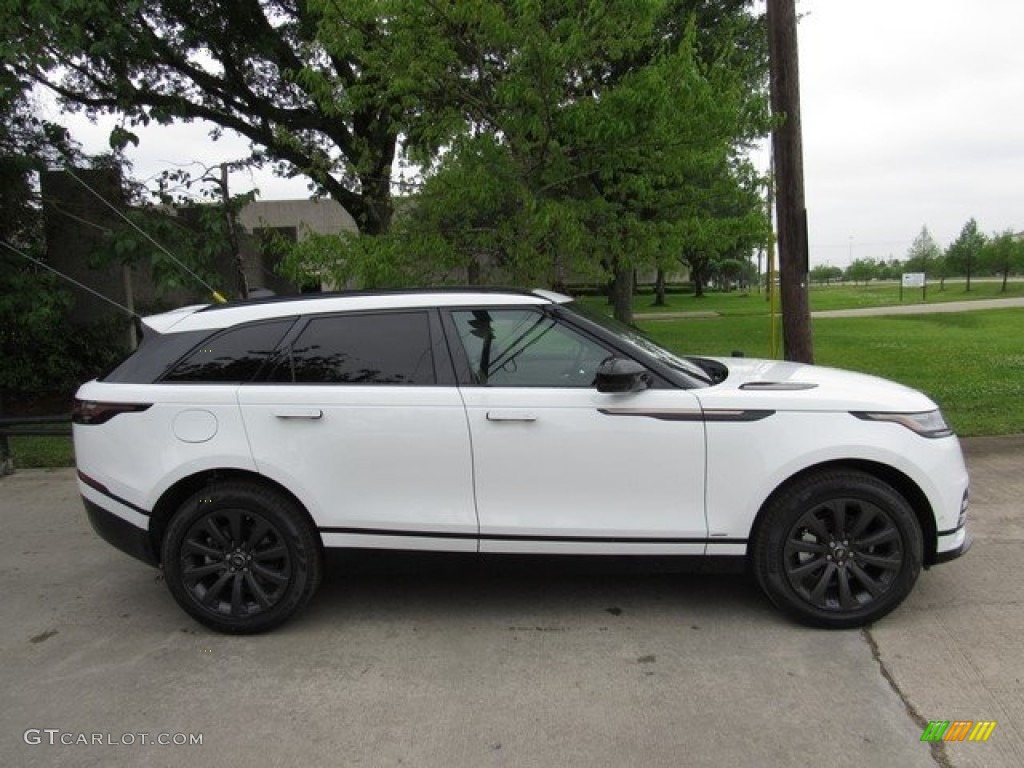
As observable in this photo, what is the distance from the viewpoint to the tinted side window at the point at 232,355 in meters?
3.93

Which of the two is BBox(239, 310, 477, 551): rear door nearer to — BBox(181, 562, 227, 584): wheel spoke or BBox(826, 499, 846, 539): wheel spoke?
BBox(181, 562, 227, 584): wheel spoke

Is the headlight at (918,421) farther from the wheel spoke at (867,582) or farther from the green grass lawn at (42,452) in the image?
the green grass lawn at (42,452)

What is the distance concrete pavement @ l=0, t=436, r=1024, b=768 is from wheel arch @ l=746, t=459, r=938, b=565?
424 millimetres

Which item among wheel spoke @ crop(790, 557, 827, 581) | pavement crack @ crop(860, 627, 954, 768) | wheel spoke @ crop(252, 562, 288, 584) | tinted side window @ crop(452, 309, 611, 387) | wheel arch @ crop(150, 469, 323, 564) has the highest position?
tinted side window @ crop(452, 309, 611, 387)

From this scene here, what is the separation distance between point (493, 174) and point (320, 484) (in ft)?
11.2

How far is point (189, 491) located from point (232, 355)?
0.74m

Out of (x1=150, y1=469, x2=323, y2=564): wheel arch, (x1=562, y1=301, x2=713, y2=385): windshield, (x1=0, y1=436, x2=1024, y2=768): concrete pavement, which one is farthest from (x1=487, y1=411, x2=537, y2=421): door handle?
(x1=150, y1=469, x2=323, y2=564): wheel arch

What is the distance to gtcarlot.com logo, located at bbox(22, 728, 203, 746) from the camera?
9.89ft

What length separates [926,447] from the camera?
3648mm

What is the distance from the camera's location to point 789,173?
23.1ft

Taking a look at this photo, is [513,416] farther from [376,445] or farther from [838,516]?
[838,516]

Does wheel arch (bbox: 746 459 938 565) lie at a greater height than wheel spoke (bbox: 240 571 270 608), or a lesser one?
greater

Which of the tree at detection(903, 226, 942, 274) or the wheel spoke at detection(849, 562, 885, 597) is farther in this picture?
the tree at detection(903, 226, 942, 274)

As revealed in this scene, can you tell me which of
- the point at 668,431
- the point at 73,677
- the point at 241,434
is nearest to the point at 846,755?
the point at 668,431
